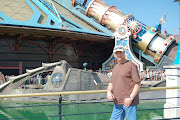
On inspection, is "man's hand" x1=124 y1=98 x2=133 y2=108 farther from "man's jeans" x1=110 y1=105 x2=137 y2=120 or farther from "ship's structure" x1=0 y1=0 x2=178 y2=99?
"ship's structure" x1=0 y1=0 x2=178 y2=99

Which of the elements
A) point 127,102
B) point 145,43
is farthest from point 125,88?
point 145,43

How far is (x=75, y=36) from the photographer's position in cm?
1964

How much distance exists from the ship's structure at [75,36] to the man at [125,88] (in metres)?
14.8

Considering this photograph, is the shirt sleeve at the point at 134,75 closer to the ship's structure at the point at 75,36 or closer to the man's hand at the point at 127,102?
the man's hand at the point at 127,102

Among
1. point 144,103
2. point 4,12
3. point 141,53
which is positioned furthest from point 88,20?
point 144,103

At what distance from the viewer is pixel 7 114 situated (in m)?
9.85

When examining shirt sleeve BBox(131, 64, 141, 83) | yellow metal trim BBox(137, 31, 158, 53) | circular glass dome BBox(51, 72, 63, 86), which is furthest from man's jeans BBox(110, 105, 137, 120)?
yellow metal trim BBox(137, 31, 158, 53)

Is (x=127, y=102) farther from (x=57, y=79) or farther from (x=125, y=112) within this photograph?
(x=57, y=79)

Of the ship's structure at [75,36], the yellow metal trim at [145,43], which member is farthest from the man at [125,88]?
the yellow metal trim at [145,43]

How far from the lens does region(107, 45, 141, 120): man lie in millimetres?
3102

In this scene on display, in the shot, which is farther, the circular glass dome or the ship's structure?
the ship's structure

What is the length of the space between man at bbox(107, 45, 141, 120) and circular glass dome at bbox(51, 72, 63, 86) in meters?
9.25

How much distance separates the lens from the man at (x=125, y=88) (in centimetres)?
310

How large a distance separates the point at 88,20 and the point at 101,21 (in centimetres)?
165
